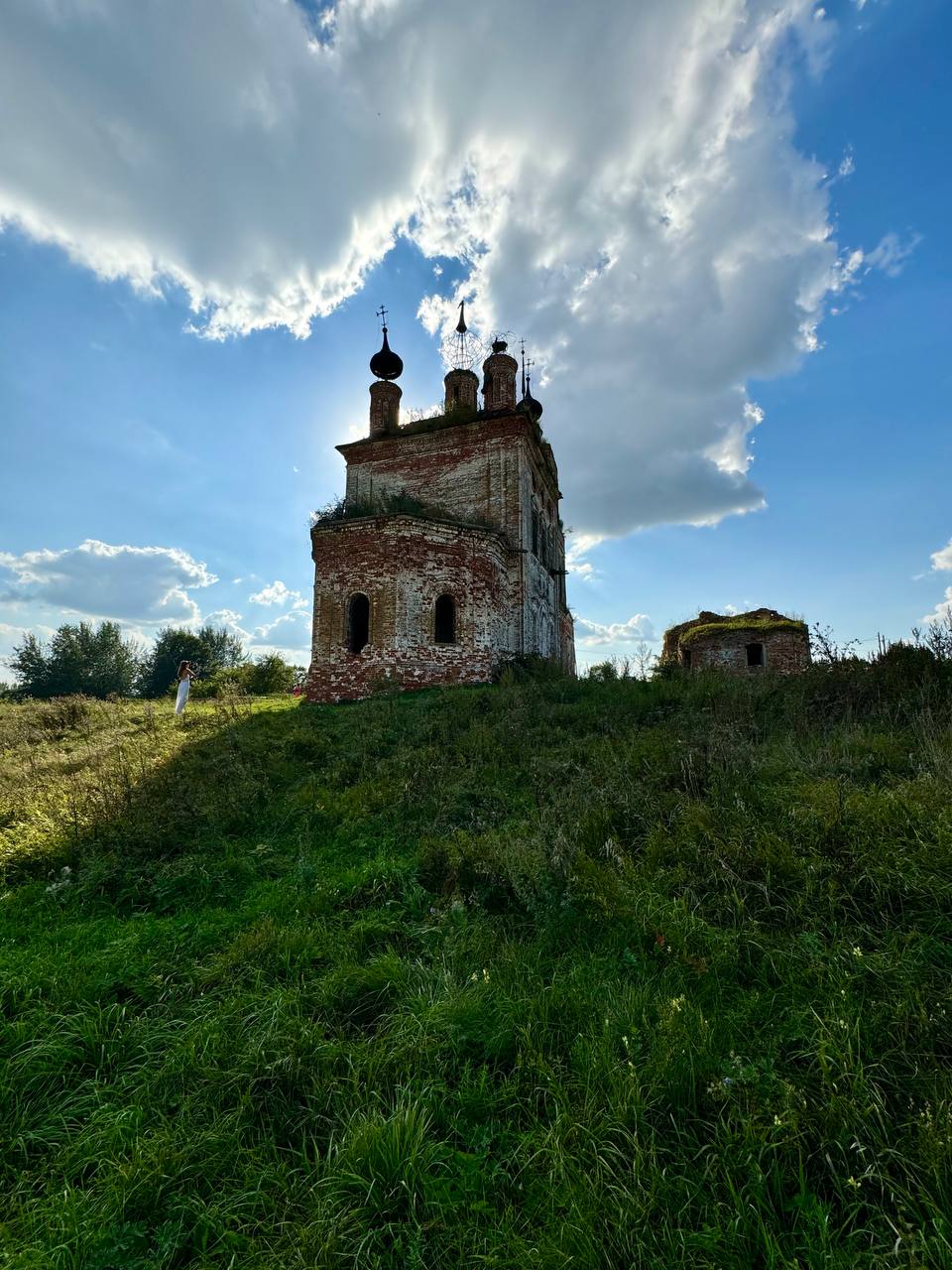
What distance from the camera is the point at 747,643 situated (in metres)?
24.0

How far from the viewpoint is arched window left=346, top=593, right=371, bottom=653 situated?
16.1 meters

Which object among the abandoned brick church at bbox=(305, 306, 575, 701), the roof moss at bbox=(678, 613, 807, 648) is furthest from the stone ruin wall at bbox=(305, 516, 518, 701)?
the roof moss at bbox=(678, 613, 807, 648)

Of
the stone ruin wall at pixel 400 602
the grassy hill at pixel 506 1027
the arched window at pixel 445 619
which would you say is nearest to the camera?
the grassy hill at pixel 506 1027

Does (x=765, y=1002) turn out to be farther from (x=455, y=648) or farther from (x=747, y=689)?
(x=455, y=648)

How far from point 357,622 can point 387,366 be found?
39.3 ft

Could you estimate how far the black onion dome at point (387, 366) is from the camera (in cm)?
2198

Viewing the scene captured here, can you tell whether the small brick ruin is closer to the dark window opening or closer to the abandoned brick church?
the dark window opening

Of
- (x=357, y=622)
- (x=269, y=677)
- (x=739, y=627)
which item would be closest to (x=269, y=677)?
(x=269, y=677)

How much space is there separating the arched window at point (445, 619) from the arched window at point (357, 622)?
2122 millimetres

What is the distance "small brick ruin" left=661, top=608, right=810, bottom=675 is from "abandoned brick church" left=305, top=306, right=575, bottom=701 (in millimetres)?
7757

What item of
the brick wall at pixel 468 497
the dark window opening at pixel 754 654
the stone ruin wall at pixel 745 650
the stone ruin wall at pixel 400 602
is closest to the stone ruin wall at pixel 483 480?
the brick wall at pixel 468 497

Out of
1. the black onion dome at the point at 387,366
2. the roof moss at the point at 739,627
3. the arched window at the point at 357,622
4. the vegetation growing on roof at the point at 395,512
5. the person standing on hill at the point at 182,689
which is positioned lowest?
the person standing on hill at the point at 182,689

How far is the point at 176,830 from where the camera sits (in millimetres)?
5703

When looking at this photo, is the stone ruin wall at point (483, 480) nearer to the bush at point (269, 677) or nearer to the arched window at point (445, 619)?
the arched window at point (445, 619)
